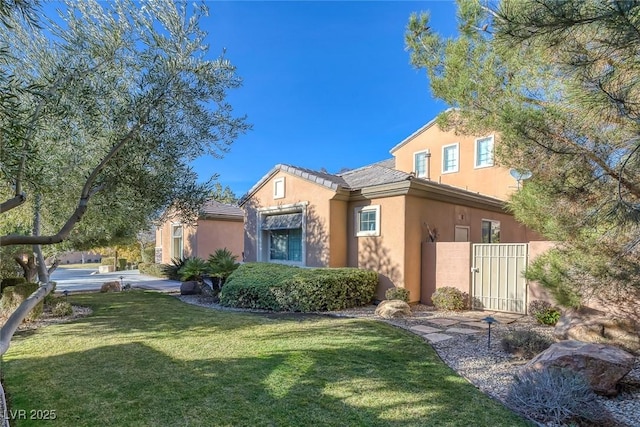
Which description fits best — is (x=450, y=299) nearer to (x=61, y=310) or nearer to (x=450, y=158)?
(x=450, y=158)

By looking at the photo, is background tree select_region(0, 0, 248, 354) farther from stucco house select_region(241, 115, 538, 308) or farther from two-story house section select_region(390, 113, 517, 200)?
two-story house section select_region(390, 113, 517, 200)

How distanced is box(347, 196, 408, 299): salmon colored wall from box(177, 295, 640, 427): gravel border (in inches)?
84.3

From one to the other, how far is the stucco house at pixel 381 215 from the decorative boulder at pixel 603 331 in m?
4.42

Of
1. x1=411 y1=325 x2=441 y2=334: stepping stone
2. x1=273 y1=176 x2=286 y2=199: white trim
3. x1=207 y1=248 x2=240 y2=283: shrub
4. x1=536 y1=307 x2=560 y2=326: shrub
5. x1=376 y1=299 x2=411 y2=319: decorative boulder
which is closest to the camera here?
x1=411 y1=325 x2=441 y2=334: stepping stone

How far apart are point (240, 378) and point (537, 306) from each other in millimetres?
8807

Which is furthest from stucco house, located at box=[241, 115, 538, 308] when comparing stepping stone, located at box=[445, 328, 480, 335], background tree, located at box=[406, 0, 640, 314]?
stepping stone, located at box=[445, 328, 480, 335]

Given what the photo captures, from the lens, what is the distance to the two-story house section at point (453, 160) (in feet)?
57.2

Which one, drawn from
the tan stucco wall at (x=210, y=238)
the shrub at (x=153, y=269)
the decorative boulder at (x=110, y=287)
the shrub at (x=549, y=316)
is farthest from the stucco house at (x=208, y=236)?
the shrub at (x=549, y=316)

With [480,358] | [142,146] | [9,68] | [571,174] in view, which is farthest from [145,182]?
[571,174]

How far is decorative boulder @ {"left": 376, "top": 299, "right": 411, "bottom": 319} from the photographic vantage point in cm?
1043

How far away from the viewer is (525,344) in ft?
21.8

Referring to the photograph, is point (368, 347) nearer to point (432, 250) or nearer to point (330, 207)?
point (432, 250)

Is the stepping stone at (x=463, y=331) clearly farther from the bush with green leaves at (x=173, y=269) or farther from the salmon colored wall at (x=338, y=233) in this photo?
the bush with green leaves at (x=173, y=269)

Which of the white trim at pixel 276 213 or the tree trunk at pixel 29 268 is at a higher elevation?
the white trim at pixel 276 213
